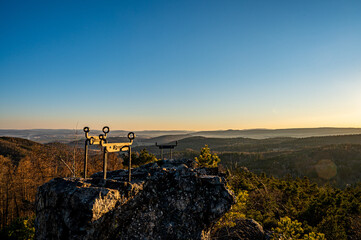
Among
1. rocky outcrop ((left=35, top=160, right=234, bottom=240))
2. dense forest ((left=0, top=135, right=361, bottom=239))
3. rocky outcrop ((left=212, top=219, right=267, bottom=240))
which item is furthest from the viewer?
dense forest ((left=0, top=135, right=361, bottom=239))

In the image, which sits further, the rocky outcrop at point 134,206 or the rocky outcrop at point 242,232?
the rocky outcrop at point 242,232

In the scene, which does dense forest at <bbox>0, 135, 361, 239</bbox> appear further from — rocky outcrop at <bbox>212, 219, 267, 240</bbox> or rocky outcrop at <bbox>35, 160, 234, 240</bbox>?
rocky outcrop at <bbox>35, 160, 234, 240</bbox>

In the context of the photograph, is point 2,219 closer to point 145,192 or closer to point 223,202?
point 145,192

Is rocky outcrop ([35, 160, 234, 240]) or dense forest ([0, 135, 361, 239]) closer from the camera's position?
rocky outcrop ([35, 160, 234, 240])

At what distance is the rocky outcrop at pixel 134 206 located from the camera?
13.6 feet

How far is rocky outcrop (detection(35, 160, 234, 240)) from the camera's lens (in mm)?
4145

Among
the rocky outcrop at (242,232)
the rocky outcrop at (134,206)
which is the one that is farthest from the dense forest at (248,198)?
the rocky outcrop at (134,206)

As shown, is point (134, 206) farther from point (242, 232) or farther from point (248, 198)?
point (248, 198)

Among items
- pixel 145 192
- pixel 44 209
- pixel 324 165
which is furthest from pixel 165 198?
pixel 324 165

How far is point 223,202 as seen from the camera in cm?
575

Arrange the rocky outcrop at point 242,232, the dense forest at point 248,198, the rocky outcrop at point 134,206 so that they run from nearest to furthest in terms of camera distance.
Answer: the rocky outcrop at point 134,206, the rocky outcrop at point 242,232, the dense forest at point 248,198

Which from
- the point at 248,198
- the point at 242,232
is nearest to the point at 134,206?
the point at 242,232

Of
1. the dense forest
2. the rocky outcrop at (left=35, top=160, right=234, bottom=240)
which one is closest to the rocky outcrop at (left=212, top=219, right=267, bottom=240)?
the dense forest

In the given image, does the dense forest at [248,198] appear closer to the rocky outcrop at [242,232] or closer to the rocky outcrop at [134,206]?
the rocky outcrop at [242,232]
